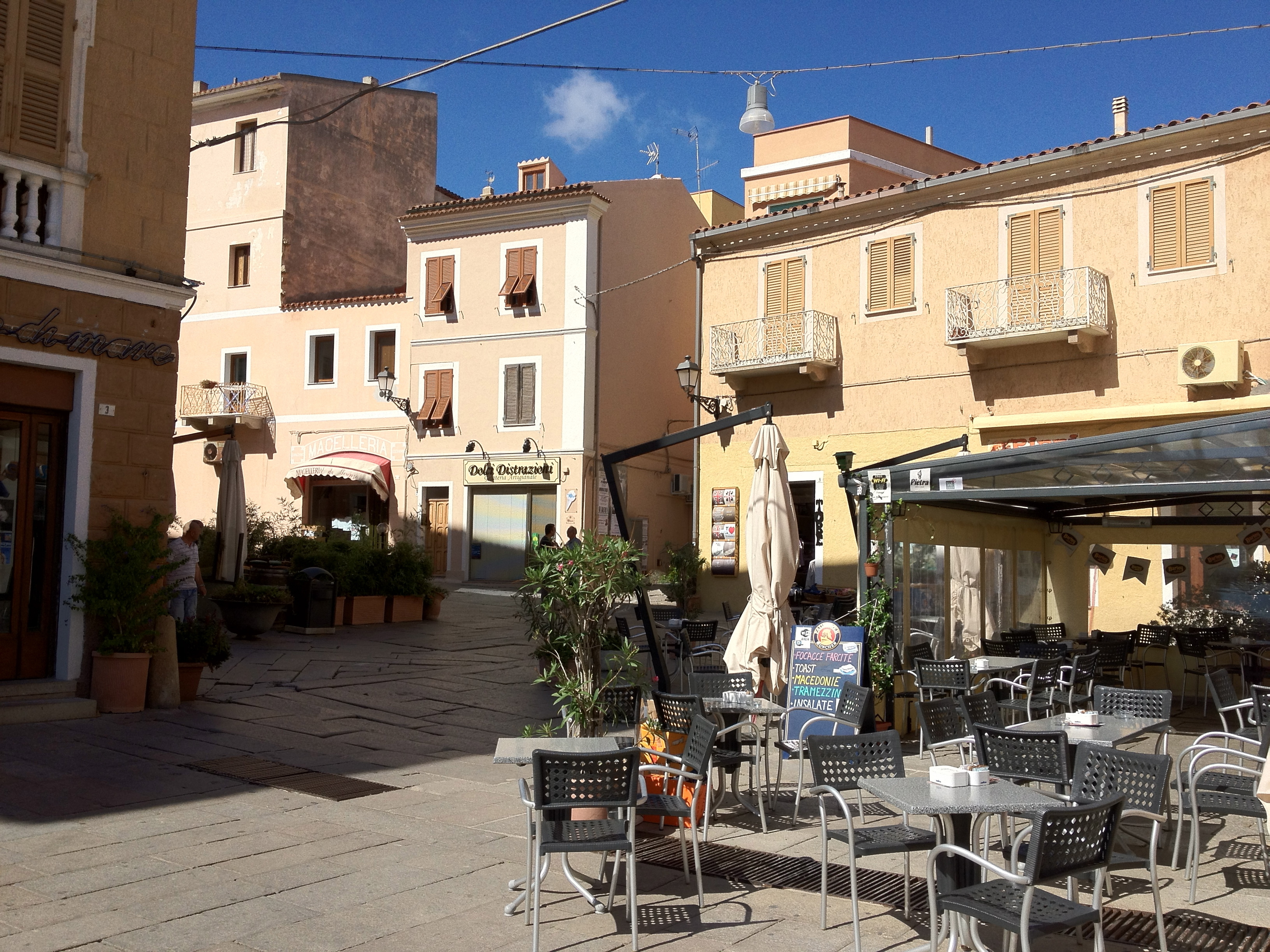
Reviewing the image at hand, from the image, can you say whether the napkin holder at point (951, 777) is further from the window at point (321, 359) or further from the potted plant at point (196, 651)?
the window at point (321, 359)

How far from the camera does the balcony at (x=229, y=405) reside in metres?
28.5

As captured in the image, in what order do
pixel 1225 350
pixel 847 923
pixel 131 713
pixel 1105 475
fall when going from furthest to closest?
pixel 1225 350 < pixel 131 713 < pixel 1105 475 < pixel 847 923

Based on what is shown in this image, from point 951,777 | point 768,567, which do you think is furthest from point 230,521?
point 951,777

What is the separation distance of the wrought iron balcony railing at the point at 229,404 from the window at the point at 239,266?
8.75 ft

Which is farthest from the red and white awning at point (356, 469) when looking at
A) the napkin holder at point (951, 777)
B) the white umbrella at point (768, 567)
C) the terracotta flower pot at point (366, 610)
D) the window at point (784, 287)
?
the napkin holder at point (951, 777)

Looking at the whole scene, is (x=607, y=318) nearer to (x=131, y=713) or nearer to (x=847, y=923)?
(x=131, y=713)

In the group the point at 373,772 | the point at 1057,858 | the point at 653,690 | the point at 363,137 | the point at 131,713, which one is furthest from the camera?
the point at 363,137

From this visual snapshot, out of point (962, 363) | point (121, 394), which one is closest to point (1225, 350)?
point (962, 363)

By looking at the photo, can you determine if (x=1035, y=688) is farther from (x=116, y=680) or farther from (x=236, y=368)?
(x=236, y=368)

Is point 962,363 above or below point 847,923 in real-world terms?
above

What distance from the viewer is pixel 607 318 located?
85.2 ft

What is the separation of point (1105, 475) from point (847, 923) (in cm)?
502

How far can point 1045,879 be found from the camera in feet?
12.0

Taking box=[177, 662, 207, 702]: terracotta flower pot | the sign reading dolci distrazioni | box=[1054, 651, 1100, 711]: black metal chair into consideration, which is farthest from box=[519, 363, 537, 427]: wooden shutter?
box=[1054, 651, 1100, 711]: black metal chair
